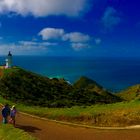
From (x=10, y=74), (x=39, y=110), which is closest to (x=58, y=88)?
(x=10, y=74)

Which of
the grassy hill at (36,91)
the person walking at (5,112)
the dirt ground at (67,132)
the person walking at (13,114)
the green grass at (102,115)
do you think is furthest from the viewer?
the grassy hill at (36,91)

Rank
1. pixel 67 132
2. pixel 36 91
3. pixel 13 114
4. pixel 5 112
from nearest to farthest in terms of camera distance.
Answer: pixel 67 132, pixel 5 112, pixel 13 114, pixel 36 91

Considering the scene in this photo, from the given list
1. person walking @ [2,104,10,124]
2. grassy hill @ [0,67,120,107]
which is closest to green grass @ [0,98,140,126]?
person walking @ [2,104,10,124]

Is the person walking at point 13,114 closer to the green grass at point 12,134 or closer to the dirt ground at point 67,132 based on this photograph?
the dirt ground at point 67,132

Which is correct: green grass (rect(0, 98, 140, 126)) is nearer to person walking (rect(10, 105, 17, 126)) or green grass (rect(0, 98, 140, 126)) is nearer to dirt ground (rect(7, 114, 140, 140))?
dirt ground (rect(7, 114, 140, 140))

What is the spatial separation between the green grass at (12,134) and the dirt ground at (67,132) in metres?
0.93

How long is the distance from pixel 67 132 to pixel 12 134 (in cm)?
374

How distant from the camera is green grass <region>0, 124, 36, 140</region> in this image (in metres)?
21.5

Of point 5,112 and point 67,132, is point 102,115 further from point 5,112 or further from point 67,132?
point 5,112

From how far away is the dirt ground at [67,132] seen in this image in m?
22.3

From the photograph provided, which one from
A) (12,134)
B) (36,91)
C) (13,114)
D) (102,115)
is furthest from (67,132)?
(36,91)

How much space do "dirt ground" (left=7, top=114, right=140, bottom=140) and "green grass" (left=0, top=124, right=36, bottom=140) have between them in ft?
3.06

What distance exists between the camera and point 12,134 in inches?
888

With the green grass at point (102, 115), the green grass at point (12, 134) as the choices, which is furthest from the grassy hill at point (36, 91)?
the green grass at point (12, 134)
